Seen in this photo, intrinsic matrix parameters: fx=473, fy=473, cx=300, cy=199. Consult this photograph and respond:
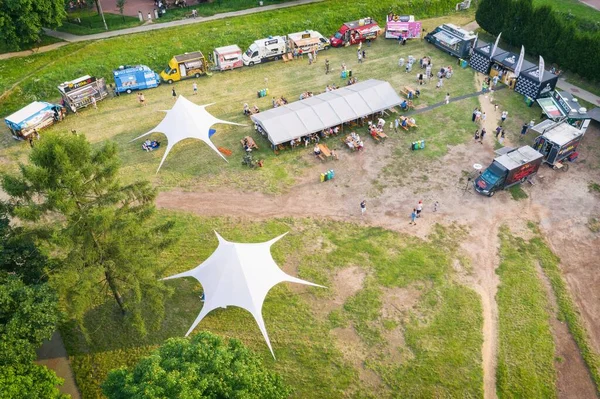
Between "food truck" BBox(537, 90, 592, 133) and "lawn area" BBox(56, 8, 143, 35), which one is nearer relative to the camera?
"food truck" BBox(537, 90, 592, 133)

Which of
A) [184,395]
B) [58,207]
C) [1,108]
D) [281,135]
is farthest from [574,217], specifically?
[1,108]

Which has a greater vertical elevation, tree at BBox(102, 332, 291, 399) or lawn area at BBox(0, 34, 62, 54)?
tree at BBox(102, 332, 291, 399)

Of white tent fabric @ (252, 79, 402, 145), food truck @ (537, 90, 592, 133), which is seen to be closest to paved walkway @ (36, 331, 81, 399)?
white tent fabric @ (252, 79, 402, 145)

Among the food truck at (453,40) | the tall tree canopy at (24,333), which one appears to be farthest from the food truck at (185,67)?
the tall tree canopy at (24,333)

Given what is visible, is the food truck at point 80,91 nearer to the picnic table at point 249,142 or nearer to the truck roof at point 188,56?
the truck roof at point 188,56

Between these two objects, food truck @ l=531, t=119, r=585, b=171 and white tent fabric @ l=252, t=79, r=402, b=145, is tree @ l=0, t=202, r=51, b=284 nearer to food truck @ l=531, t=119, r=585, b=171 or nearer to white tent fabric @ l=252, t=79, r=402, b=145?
white tent fabric @ l=252, t=79, r=402, b=145

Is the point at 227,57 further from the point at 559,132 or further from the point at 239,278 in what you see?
the point at 559,132

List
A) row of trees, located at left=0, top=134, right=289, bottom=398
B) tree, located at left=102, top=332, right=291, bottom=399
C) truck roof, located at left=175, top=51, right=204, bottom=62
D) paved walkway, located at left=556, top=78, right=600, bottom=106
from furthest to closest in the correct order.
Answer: truck roof, located at left=175, top=51, right=204, bottom=62 → paved walkway, located at left=556, top=78, right=600, bottom=106 → row of trees, located at left=0, top=134, right=289, bottom=398 → tree, located at left=102, top=332, right=291, bottom=399
